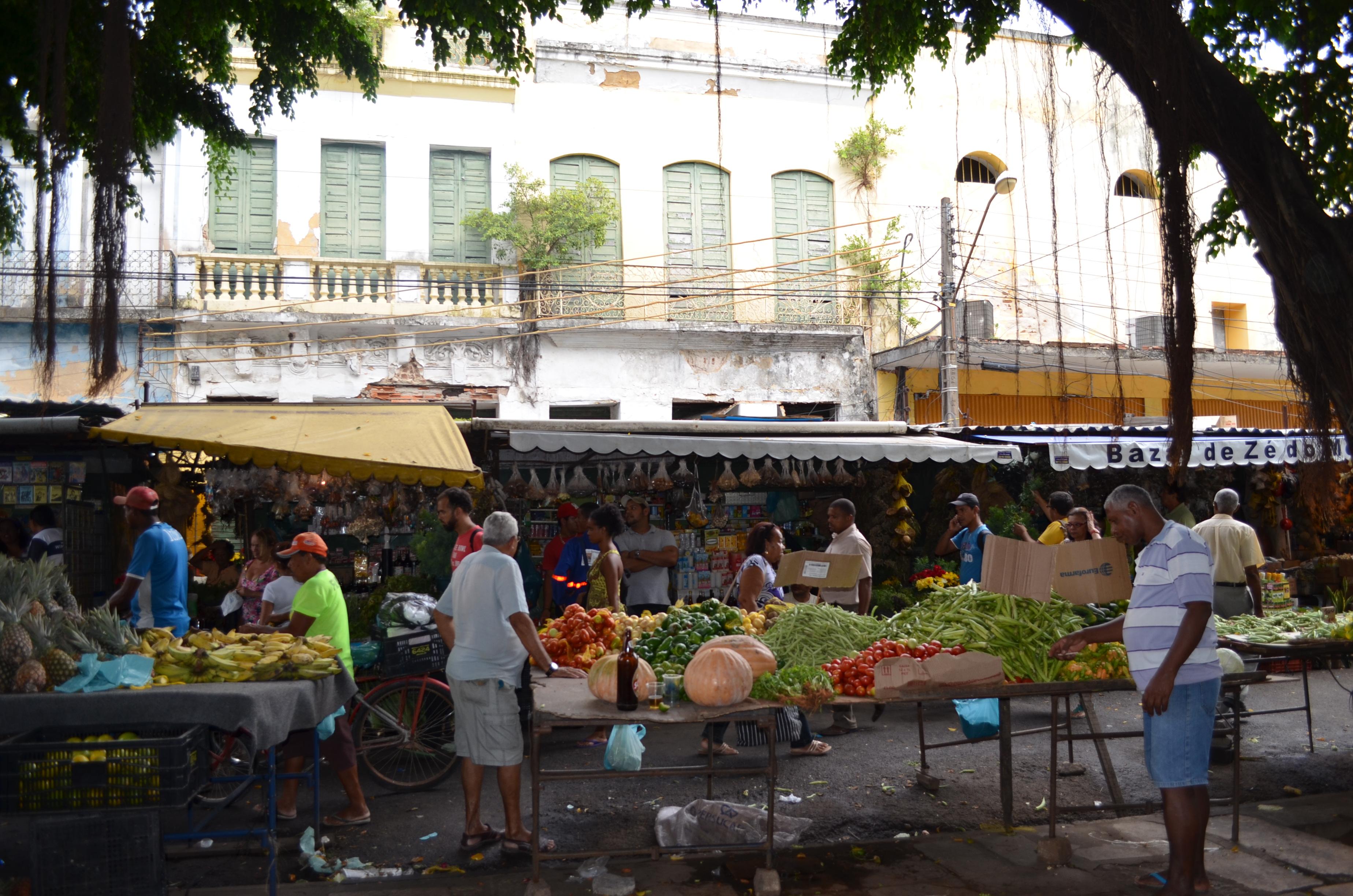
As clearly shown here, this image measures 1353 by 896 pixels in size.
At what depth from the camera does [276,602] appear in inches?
264

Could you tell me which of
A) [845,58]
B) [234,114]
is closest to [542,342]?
[234,114]

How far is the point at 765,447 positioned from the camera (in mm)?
10211

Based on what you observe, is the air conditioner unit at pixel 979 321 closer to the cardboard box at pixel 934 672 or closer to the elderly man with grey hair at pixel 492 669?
the cardboard box at pixel 934 672

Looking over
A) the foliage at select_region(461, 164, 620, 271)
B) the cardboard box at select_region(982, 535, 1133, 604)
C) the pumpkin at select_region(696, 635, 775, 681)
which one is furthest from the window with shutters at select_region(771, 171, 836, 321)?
the pumpkin at select_region(696, 635, 775, 681)

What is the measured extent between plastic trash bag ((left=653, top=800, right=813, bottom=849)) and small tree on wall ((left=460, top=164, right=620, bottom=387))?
36.8ft

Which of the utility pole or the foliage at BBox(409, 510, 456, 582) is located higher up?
the utility pole

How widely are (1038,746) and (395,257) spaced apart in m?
12.4

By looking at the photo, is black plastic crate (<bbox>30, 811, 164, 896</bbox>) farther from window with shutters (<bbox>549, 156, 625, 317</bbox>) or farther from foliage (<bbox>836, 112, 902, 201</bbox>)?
foliage (<bbox>836, 112, 902, 201</bbox>)

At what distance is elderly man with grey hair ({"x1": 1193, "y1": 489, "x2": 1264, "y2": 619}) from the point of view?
848 centimetres

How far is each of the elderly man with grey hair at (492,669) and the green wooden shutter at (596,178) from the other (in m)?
11.7

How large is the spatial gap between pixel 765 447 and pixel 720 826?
5.51 metres

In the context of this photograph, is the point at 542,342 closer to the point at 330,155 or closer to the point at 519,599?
the point at 330,155

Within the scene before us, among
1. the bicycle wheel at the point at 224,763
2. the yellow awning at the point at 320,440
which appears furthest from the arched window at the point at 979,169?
the bicycle wheel at the point at 224,763

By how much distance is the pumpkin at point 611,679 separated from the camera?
4770mm
